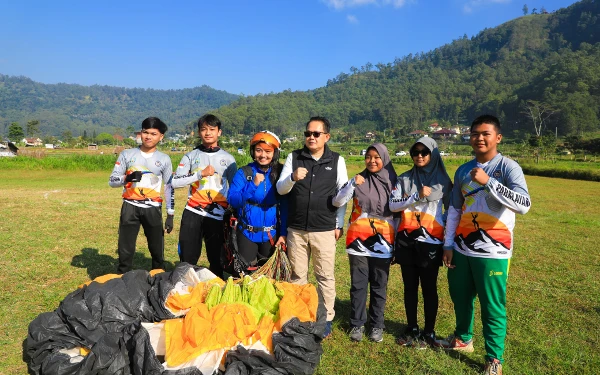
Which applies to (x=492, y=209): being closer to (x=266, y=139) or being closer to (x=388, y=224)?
(x=388, y=224)

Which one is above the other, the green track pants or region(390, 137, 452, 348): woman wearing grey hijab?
region(390, 137, 452, 348): woman wearing grey hijab

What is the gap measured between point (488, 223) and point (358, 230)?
111 cm

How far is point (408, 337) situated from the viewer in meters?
3.79

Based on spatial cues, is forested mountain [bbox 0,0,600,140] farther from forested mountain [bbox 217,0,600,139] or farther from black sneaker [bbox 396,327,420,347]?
black sneaker [bbox 396,327,420,347]

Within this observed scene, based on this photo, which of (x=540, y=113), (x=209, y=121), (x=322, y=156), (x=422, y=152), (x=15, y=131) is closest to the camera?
(x=422, y=152)

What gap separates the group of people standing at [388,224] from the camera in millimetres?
3180

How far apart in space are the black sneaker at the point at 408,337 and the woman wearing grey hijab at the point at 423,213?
5 cm

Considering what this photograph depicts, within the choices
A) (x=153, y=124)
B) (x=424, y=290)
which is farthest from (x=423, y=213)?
(x=153, y=124)

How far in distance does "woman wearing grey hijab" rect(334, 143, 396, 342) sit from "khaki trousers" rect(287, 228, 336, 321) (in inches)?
8.2

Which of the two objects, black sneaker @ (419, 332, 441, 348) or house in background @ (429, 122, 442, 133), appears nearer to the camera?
black sneaker @ (419, 332, 441, 348)

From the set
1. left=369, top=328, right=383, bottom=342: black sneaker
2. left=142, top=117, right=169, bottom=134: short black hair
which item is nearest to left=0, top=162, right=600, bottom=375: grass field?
left=369, top=328, right=383, bottom=342: black sneaker

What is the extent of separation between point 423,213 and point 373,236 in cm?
49

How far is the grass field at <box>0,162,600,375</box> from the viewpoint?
11.4 feet

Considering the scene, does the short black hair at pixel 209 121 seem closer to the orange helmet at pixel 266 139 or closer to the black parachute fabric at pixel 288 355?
the orange helmet at pixel 266 139
